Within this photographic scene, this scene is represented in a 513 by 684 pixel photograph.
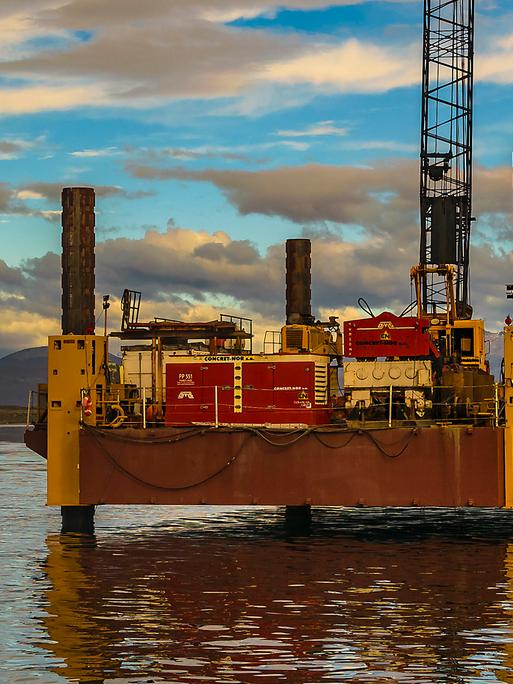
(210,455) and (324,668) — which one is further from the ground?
(210,455)

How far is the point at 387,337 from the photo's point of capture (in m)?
38.0

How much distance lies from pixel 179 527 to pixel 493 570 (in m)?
15.4

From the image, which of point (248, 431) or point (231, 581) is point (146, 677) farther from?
point (248, 431)

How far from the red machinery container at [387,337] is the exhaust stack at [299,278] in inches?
304

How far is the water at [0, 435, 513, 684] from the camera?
20.6 meters

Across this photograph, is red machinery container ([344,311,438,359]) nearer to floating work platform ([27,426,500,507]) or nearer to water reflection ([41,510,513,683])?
floating work platform ([27,426,500,507])

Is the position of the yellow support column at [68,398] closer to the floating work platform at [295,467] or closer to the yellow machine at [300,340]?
the floating work platform at [295,467]

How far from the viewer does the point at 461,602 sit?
2667 centimetres

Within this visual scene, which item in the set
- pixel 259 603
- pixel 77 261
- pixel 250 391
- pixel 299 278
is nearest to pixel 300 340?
pixel 250 391

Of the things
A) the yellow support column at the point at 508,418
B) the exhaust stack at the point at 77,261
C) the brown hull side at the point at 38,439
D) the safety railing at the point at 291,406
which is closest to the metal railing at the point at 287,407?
the safety railing at the point at 291,406

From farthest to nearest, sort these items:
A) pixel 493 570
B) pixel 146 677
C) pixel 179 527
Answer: pixel 179 527, pixel 493 570, pixel 146 677

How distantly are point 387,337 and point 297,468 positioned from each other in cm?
533

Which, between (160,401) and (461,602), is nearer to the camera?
(461,602)

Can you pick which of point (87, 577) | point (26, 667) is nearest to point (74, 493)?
point (87, 577)
